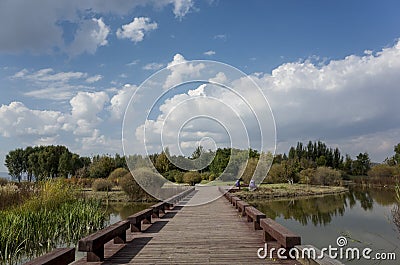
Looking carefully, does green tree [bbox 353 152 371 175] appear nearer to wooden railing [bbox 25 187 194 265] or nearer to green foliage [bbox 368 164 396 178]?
green foliage [bbox 368 164 396 178]

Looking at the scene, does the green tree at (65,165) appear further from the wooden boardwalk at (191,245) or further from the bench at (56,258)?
the bench at (56,258)

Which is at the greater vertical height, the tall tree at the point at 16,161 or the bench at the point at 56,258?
the tall tree at the point at 16,161

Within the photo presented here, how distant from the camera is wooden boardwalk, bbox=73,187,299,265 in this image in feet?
16.0

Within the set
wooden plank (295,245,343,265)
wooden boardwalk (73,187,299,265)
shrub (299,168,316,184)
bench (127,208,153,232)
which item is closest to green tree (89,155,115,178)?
shrub (299,168,316,184)

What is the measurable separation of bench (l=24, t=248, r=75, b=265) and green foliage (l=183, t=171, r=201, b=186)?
85.3 ft

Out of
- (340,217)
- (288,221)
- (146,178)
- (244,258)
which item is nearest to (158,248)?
(244,258)

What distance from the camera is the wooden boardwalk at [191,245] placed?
16.0 feet

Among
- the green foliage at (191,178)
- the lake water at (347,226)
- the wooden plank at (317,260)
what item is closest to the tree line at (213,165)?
the green foliage at (191,178)

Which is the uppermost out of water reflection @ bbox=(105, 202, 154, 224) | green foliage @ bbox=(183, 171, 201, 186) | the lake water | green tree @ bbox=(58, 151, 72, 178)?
green tree @ bbox=(58, 151, 72, 178)

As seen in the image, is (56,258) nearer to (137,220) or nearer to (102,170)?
(137,220)

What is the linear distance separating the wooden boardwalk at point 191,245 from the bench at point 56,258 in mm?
971

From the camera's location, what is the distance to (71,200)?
11.4 metres

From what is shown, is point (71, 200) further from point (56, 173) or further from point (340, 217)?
point (56, 173)

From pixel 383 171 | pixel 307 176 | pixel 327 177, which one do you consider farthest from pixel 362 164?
pixel 307 176
